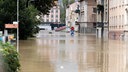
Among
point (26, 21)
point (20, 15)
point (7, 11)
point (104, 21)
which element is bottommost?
point (26, 21)

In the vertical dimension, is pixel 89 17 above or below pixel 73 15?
below

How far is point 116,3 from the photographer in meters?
66.8

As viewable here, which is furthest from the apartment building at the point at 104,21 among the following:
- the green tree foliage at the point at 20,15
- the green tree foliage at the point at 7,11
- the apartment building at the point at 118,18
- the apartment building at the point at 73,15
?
the apartment building at the point at 73,15

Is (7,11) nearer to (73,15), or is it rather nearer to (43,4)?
(43,4)

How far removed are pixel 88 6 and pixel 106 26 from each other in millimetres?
38963

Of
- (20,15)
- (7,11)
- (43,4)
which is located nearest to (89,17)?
(43,4)

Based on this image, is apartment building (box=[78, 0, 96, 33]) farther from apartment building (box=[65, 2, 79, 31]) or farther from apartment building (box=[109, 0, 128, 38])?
apartment building (box=[109, 0, 128, 38])

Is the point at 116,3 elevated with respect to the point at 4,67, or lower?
elevated

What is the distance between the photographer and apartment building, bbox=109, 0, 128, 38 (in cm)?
5841

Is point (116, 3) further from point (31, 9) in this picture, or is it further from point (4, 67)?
point (4, 67)

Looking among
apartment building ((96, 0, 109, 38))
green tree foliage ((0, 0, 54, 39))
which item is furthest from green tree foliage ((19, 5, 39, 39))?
apartment building ((96, 0, 109, 38))

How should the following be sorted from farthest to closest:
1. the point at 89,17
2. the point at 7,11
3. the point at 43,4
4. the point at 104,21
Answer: the point at 89,17, the point at 104,21, the point at 43,4, the point at 7,11

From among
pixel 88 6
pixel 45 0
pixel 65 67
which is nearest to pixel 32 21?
pixel 45 0

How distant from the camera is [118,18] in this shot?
64875 mm
